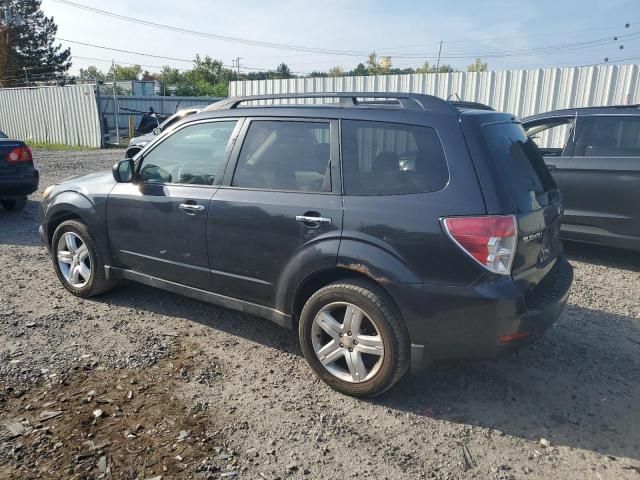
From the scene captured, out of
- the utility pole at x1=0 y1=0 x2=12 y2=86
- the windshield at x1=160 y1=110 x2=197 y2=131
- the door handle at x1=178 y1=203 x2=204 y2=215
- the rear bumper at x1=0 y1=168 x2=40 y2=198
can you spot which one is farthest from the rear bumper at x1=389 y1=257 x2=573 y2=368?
the utility pole at x1=0 y1=0 x2=12 y2=86

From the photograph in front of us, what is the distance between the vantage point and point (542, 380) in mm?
3465

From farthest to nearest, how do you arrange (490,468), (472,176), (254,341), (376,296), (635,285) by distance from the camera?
(635,285) → (254,341) → (376,296) → (472,176) → (490,468)

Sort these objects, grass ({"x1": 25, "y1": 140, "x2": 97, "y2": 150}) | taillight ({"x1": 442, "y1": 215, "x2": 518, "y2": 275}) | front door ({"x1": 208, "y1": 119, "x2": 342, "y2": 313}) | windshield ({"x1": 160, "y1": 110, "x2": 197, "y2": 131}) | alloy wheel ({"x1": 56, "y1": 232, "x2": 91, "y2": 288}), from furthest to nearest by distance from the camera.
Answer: grass ({"x1": 25, "y1": 140, "x2": 97, "y2": 150}) < windshield ({"x1": 160, "y1": 110, "x2": 197, "y2": 131}) < alloy wheel ({"x1": 56, "y1": 232, "x2": 91, "y2": 288}) < front door ({"x1": 208, "y1": 119, "x2": 342, "y2": 313}) < taillight ({"x1": 442, "y1": 215, "x2": 518, "y2": 275})

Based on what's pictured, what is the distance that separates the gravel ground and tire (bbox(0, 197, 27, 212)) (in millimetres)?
5101

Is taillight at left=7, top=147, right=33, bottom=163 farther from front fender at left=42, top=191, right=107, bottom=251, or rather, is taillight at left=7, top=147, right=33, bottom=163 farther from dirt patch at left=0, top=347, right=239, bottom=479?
dirt patch at left=0, top=347, right=239, bottom=479


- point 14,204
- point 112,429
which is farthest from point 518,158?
point 14,204

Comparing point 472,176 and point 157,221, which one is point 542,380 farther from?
point 157,221

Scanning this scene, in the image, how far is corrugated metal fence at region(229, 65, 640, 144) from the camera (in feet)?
31.0

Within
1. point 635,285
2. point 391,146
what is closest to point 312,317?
point 391,146

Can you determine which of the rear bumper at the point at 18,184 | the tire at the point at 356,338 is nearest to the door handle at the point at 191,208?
the tire at the point at 356,338

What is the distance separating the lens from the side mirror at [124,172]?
4203 millimetres

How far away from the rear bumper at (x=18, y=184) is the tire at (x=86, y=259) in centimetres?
385

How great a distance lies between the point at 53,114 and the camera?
2302 cm

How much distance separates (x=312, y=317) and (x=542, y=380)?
164 centimetres
